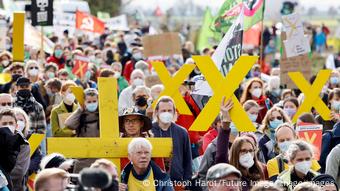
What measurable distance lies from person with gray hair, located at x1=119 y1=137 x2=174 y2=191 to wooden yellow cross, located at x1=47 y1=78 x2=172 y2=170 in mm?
208

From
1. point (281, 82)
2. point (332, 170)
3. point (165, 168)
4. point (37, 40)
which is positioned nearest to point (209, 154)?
point (165, 168)

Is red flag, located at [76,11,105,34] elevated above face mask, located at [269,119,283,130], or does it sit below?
above

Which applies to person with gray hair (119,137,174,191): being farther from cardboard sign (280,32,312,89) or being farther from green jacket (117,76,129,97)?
green jacket (117,76,129,97)

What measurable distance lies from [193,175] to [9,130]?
214cm

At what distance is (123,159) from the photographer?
427 inches

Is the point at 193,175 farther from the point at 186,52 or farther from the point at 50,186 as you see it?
the point at 186,52

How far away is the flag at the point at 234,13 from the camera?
744 inches

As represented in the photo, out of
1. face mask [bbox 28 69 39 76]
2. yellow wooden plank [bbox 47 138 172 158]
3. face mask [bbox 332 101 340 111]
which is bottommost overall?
yellow wooden plank [bbox 47 138 172 158]

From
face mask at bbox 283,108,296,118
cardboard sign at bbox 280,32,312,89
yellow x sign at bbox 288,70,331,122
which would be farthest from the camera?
cardboard sign at bbox 280,32,312,89

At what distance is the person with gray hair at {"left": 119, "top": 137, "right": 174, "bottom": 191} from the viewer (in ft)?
34.0

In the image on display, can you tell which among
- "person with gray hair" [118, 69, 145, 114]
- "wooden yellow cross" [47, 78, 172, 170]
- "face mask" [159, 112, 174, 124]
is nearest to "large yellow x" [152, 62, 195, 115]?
"person with gray hair" [118, 69, 145, 114]

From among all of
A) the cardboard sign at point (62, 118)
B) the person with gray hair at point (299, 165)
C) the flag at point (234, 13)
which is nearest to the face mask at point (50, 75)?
the flag at point (234, 13)

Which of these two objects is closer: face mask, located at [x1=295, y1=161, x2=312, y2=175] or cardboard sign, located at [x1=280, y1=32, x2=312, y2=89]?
face mask, located at [x1=295, y1=161, x2=312, y2=175]

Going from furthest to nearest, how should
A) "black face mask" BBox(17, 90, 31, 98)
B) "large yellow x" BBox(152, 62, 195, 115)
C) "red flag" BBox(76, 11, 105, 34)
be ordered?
"red flag" BBox(76, 11, 105, 34), "black face mask" BBox(17, 90, 31, 98), "large yellow x" BBox(152, 62, 195, 115)
